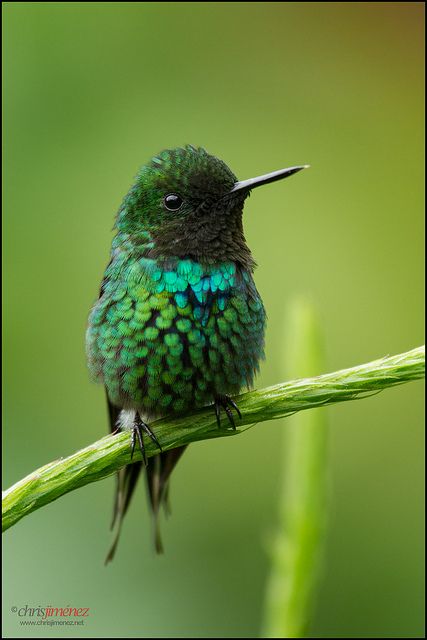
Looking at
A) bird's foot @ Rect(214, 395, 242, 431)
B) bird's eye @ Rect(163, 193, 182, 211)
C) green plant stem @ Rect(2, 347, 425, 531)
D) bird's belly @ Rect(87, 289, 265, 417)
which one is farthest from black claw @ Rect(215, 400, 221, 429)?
bird's eye @ Rect(163, 193, 182, 211)

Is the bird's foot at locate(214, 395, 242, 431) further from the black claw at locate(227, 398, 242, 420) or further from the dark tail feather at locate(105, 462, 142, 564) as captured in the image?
the dark tail feather at locate(105, 462, 142, 564)

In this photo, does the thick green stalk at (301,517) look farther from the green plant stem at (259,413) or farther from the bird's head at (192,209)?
the bird's head at (192,209)

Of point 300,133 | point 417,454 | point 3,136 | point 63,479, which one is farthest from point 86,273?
point 63,479

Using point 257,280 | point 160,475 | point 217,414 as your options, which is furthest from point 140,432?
point 257,280

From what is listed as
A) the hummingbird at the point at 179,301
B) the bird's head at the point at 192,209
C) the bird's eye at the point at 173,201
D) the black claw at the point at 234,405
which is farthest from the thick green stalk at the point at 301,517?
the bird's eye at the point at 173,201

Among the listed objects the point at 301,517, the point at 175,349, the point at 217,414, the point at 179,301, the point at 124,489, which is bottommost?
the point at 124,489

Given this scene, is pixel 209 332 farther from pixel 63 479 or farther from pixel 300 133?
pixel 300 133

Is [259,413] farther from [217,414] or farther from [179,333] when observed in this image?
[179,333]
